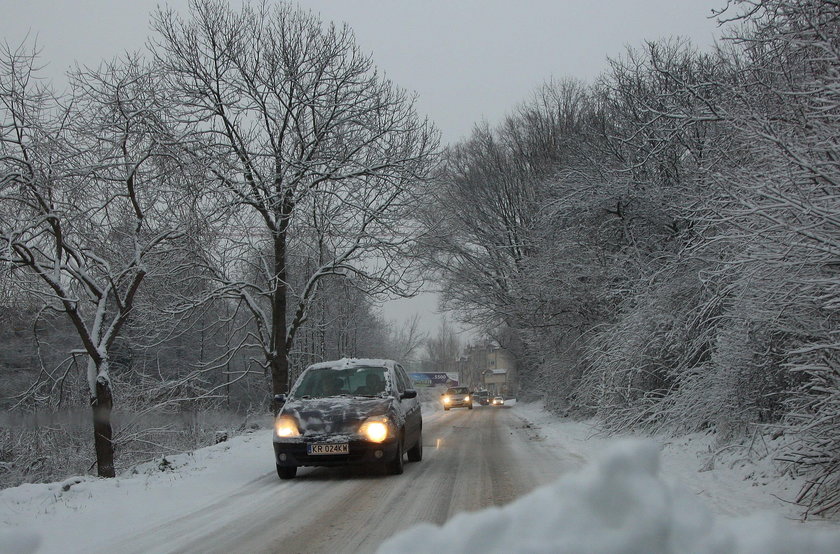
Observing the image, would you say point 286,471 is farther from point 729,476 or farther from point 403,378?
point 729,476

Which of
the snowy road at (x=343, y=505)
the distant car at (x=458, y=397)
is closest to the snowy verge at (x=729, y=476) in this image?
the snowy road at (x=343, y=505)

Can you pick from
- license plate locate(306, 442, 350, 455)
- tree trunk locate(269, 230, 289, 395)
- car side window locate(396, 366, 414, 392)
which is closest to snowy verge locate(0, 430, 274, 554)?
license plate locate(306, 442, 350, 455)

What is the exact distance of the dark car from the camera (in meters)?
9.23

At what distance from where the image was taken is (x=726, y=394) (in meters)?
10.0

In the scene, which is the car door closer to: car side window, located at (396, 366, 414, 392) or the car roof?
car side window, located at (396, 366, 414, 392)

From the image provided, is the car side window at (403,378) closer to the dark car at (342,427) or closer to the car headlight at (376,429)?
the dark car at (342,427)

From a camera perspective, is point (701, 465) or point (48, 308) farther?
point (48, 308)

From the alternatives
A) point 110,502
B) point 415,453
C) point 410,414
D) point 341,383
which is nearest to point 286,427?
point 341,383

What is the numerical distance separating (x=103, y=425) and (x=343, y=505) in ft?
22.8

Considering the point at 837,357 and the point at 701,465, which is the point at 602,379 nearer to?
the point at 701,465

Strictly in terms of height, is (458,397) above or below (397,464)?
below

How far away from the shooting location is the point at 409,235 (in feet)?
66.4

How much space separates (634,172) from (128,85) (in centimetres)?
1174

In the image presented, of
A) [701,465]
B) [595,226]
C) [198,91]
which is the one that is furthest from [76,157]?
[595,226]
